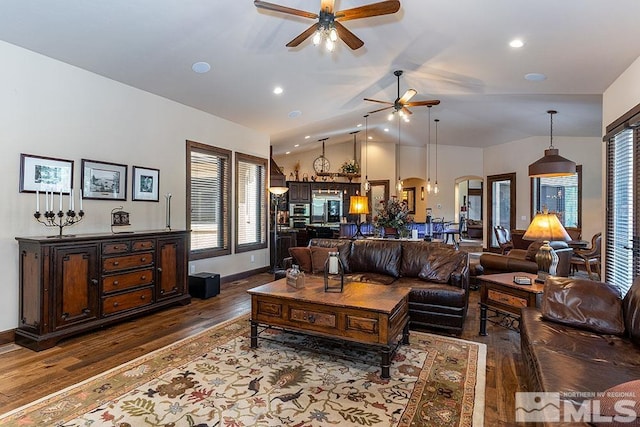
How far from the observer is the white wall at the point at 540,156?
8164 millimetres

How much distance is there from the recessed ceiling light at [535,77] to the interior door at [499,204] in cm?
538

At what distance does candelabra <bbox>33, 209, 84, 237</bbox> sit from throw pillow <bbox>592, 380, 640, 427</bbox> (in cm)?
452

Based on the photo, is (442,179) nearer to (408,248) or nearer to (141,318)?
(408,248)

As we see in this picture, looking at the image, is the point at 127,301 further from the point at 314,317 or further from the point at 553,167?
the point at 553,167

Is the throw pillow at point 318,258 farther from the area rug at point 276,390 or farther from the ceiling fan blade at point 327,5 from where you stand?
the ceiling fan blade at point 327,5

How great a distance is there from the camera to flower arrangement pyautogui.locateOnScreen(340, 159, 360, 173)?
38.4 feet

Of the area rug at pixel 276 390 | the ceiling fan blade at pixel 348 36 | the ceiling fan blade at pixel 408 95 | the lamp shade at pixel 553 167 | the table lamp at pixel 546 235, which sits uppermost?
the ceiling fan blade at pixel 408 95

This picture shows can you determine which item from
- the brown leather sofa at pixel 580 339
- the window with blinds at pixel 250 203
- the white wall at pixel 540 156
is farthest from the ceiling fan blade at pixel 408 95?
the white wall at pixel 540 156

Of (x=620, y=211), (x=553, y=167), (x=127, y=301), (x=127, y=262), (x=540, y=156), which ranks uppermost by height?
(x=540, y=156)

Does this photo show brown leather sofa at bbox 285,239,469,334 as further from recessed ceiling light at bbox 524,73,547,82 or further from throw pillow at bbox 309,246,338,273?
recessed ceiling light at bbox 524,73,547,82

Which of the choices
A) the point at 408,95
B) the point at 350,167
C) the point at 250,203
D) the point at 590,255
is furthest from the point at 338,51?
the point at 350,167

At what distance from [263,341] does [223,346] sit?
0.40m

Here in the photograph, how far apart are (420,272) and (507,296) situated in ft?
3.78

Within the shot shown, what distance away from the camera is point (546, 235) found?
12.3 ft
